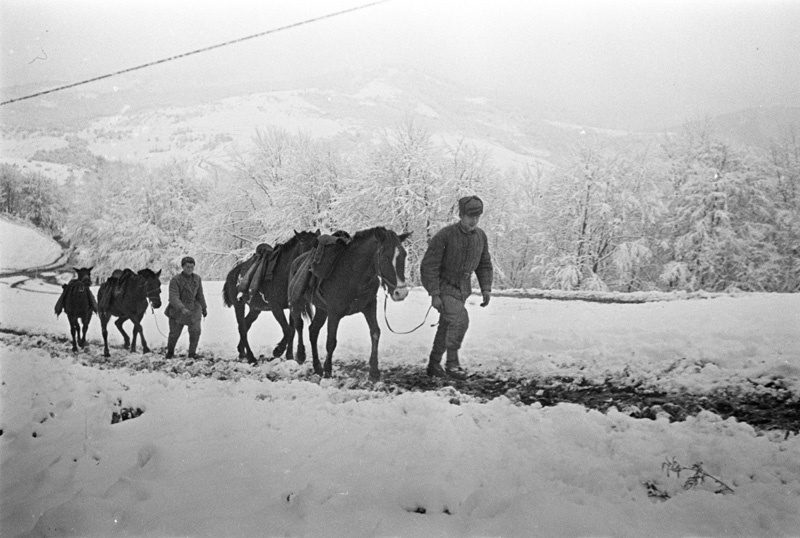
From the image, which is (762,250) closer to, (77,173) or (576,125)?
(576,125)

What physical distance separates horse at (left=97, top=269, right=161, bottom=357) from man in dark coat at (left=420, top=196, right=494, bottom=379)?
4.53 m

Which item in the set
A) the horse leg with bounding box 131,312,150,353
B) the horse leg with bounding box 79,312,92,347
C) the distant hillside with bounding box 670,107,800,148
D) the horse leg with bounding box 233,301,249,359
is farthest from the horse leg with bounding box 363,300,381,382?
the horse leg with bounding box 79,312,92,347

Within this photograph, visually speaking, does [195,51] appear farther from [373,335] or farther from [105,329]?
[105,329]

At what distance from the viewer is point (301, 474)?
3.40 meters

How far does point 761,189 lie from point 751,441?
11.4 feet

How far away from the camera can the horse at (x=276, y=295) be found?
572 cm

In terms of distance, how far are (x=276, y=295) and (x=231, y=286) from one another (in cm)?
90

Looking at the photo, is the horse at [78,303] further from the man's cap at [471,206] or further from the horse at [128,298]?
the man's cap at [471,206]

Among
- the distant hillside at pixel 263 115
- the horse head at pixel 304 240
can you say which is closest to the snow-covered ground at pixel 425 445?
the horse head at pixel 304 240

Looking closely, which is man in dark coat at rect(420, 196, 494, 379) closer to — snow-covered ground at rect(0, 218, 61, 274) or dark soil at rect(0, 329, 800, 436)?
dark soil at rect(0, 329, 800, 436)

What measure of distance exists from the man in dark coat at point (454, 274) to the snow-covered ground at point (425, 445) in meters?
0.33

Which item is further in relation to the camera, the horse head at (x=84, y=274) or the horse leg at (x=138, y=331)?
the horse leg at (x=138, y=331)

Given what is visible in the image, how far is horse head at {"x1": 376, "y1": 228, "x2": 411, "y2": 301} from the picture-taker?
4.30 meters

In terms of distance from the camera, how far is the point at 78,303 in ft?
22.5
